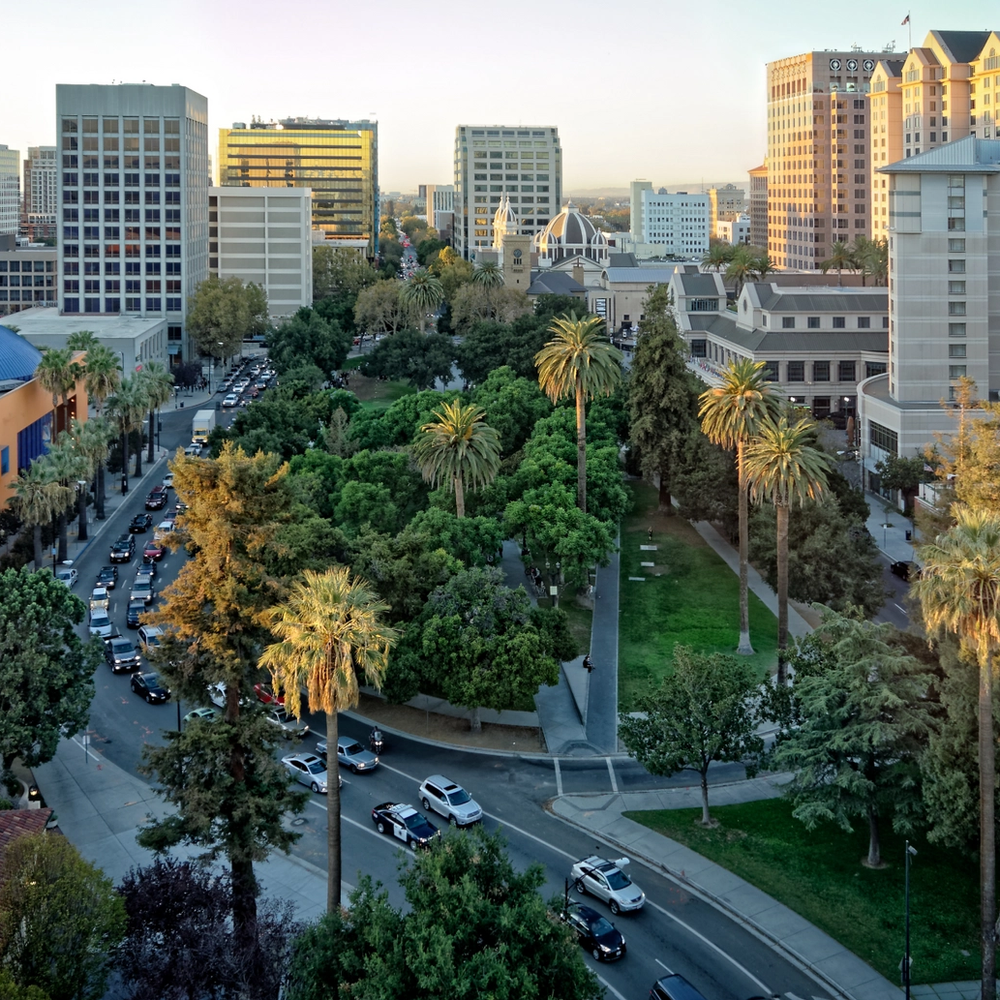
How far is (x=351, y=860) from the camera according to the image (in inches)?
1801

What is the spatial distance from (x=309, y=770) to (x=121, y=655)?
19.4 m

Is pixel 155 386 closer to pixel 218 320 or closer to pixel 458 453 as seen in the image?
pixel 458 453

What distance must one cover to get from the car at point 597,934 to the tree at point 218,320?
138 meters

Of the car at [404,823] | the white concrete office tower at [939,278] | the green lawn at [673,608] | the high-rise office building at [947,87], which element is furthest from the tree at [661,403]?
the high-rise office building at [947,87]

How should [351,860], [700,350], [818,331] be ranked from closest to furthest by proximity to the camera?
[351,860]
[818,331]
[700,350]

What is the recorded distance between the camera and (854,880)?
4416 centimetres

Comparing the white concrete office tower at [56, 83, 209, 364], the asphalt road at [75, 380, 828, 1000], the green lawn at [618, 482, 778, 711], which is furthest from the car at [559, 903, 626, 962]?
the white concrete office tower at [56, 83, 209, 364]

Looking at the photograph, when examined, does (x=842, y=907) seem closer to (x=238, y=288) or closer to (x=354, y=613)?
(x=354, y=613)

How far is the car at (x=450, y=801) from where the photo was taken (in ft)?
157

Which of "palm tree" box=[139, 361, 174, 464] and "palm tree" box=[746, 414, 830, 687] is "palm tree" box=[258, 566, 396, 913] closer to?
"palm tree" box=[746, 414, 830, 687]

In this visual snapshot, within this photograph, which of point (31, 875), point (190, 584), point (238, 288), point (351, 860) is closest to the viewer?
point (31, 875)

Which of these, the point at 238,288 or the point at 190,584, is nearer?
the point at 190,584

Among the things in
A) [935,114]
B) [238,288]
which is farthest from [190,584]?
[935,114]

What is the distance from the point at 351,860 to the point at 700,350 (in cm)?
12128
